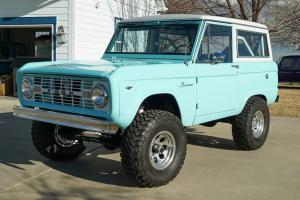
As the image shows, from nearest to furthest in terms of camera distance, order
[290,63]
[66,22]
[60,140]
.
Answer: [60,140], [66,22], [290,63]

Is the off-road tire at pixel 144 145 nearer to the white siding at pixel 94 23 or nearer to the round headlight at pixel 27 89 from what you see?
the round headlight at pixel 27 89

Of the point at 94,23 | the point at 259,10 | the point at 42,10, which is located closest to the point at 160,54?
the point at 42,10

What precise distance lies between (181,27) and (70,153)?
231 centimetres

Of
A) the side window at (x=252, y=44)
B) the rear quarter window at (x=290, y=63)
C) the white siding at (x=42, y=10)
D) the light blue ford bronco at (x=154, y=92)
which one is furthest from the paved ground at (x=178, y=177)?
the rear quarter window at (x=290, y=63)

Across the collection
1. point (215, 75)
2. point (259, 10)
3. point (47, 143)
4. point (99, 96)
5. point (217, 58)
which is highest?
point (259, 10)

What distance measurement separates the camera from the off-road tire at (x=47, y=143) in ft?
22.2

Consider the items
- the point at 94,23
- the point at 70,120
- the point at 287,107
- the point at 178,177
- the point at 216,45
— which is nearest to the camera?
the point at 70,120

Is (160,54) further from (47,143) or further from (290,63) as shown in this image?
(290,63)

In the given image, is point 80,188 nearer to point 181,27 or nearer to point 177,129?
point 177,129

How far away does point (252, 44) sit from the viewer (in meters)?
8.04

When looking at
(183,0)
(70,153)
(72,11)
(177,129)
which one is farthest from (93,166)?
(183,0)

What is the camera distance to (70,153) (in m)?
7.04

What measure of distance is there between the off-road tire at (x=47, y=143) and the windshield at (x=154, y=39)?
5.13ft

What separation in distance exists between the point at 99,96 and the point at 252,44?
3.49 m
